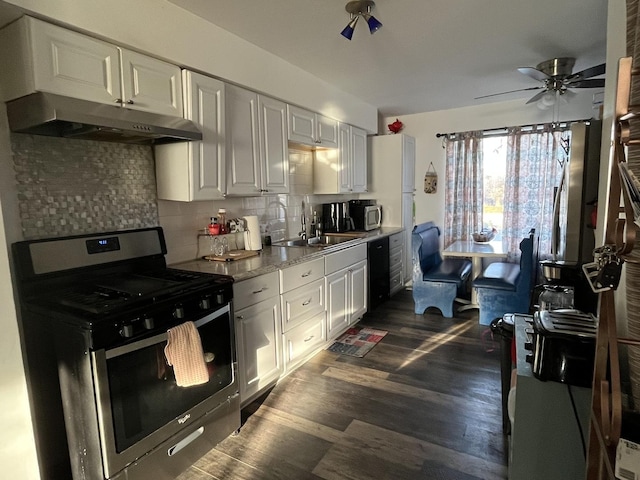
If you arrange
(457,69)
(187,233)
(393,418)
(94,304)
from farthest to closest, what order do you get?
(457,69), (187,233), (393,418), (94,304)

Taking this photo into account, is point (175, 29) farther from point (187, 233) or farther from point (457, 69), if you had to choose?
point (457, 69)

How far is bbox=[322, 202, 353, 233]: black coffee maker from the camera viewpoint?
165 inches

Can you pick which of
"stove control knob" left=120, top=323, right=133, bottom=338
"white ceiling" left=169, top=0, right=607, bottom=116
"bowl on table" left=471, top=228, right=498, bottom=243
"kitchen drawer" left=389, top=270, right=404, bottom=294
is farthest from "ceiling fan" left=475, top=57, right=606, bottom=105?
"stove control knob" left=120, top=323, right=133, bottom=338

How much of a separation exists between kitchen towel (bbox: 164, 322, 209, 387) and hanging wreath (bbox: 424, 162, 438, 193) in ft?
13.0

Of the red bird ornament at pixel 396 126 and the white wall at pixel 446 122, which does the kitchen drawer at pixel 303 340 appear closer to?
the white wall at pixel 446 122

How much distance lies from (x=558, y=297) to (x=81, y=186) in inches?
106

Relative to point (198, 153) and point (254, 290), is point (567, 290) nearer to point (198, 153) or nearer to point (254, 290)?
point (254, 290)

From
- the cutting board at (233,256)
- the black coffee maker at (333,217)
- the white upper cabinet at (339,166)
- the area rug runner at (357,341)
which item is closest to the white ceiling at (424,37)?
the white upper cabinet at (339,166)

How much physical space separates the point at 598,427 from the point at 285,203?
3042 millimetres

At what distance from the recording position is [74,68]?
5.62ft

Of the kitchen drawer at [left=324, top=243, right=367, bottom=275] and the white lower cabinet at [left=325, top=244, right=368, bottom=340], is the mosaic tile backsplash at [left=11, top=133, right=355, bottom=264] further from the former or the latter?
the white lower cabinet at [left=325, top=244, right=368, bottom=340]

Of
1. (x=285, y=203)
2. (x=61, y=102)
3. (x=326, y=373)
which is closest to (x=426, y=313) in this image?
(x=326, y=373)

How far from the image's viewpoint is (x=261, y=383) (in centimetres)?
247

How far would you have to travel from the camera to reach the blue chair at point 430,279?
13.0 ft
